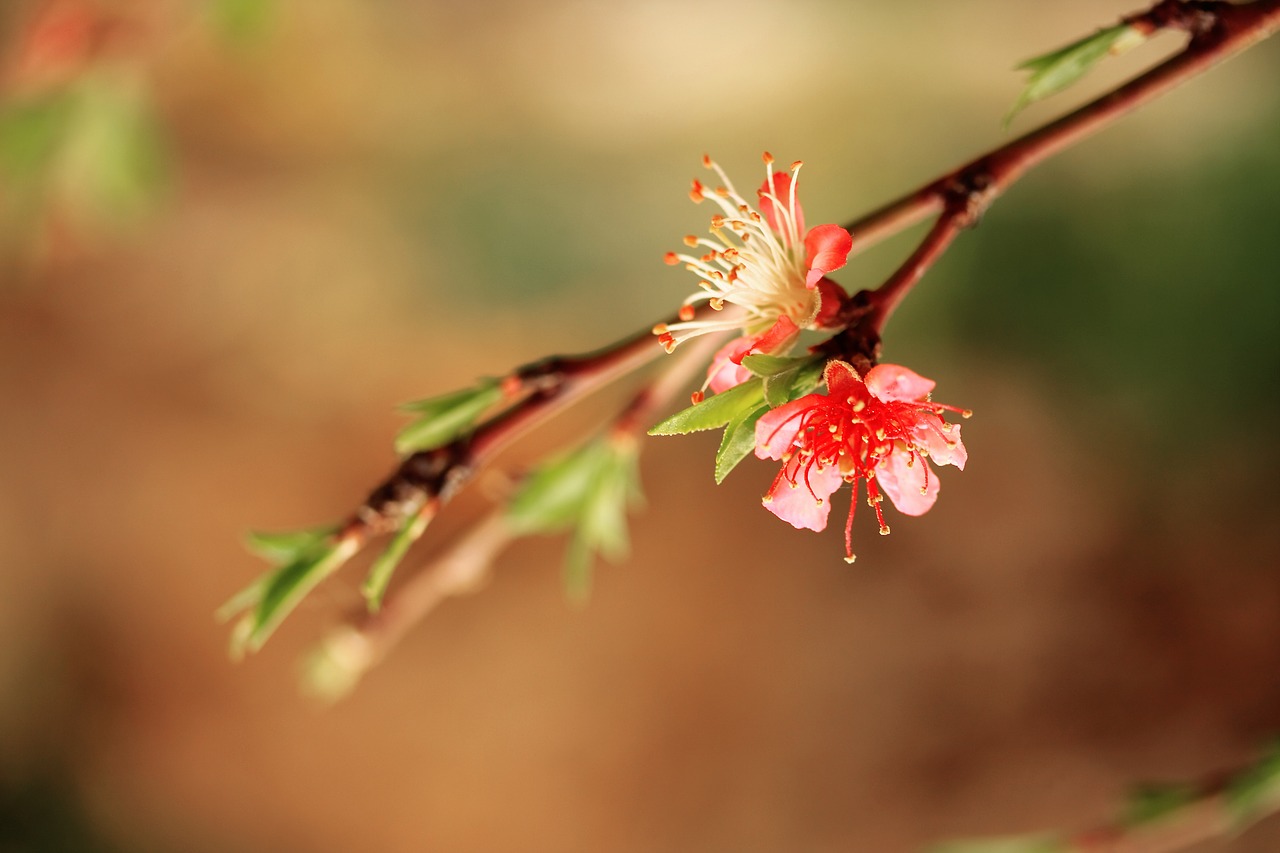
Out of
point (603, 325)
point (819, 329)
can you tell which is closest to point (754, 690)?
point (603, 325)

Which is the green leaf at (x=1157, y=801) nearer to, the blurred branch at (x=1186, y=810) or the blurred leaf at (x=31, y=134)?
the blurred branch at (x=1186, y=810)

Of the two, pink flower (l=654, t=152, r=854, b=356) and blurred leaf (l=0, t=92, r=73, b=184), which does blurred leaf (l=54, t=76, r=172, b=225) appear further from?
pink flower (l=654, t=152, r=854, b=356)

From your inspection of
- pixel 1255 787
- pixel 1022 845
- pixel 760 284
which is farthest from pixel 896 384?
pixel 1022 845

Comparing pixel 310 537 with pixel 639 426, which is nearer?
pixel 310 537

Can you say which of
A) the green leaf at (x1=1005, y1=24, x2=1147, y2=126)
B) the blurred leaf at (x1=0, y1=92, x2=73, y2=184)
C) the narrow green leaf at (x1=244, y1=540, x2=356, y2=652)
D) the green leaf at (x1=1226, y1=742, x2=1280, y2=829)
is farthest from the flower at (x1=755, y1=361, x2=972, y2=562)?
the blurred leaf at (x1=0, y1=92, x2=73, y2=184)

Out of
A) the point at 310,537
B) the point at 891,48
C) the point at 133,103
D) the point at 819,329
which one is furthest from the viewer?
the point at 891,48

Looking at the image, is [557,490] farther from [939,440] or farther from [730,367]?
[939,440]

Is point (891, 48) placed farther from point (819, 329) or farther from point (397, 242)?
point (819, 329)
